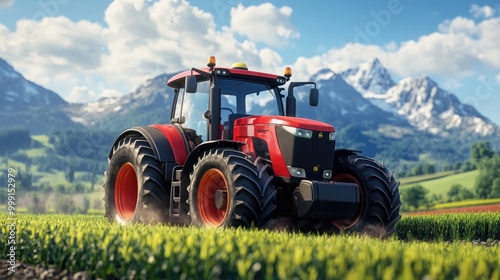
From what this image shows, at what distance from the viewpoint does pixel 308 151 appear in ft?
30.4

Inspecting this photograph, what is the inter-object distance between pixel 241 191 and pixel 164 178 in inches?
95.4

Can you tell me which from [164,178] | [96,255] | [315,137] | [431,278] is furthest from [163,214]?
[431,278]

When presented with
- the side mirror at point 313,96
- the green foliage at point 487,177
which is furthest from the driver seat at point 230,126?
the green foliage at point 487,177

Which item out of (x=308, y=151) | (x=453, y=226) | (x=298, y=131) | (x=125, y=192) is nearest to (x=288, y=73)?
(x=298, y=131)

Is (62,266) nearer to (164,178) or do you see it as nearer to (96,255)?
(96,255)

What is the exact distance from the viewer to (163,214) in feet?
33.4

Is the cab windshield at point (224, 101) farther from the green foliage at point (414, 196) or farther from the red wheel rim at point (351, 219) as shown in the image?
the green foliage at point (414, 196)

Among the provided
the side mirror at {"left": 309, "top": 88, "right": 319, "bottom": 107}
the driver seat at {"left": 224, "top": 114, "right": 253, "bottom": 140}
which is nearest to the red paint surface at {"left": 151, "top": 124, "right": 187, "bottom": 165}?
the driver seat at {"left": 224, "top": 114, "right": 253, "bottom": 140}

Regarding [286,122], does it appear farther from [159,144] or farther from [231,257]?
[231,257]

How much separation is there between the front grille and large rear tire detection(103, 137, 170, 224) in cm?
247

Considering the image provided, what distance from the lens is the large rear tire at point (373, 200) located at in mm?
9750

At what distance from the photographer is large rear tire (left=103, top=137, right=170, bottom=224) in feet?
32.9

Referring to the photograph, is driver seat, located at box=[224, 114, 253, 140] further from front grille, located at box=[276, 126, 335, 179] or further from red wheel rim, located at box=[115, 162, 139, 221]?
red wheel rim, located at box=[115, 162, 139, 221]

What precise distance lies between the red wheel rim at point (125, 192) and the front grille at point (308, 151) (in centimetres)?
365
